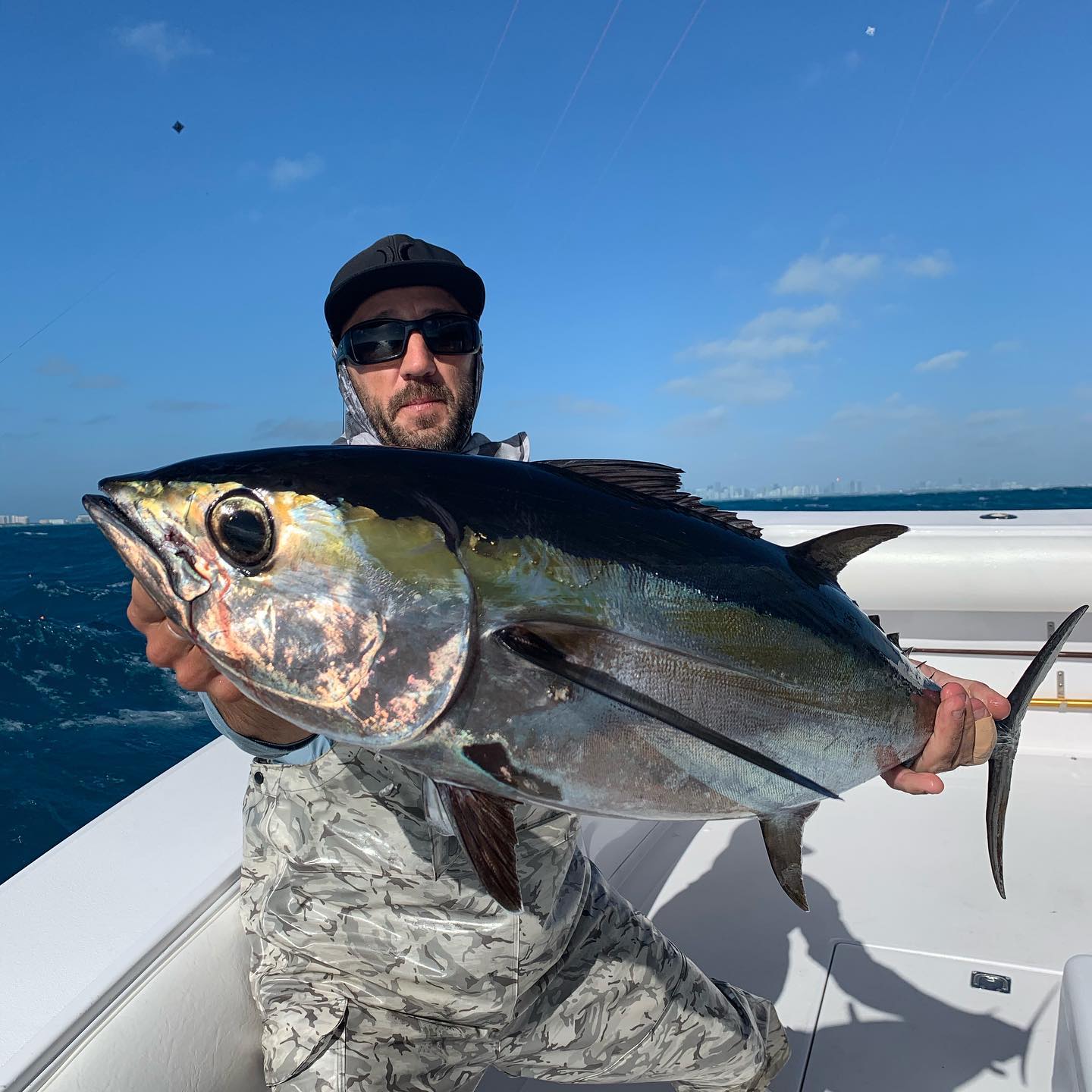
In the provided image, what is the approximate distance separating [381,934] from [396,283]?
188 cm

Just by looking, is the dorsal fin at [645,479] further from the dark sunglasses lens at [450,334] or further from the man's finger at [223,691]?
the dark sunglasses lens at [450,334]

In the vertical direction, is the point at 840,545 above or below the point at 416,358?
below

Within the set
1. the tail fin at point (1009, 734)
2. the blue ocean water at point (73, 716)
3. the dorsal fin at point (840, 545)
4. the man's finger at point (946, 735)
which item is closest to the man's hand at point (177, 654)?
the dorsal fin at point (840, 545)

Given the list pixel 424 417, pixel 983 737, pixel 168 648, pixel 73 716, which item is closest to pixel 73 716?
pixel 73 716

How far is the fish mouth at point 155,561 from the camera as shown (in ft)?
3.91

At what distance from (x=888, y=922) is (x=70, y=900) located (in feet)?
9.93

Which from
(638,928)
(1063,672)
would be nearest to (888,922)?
(638,928)

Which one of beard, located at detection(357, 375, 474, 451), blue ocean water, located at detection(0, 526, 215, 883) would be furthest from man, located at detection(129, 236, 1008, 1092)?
blue ocean water, located at detection(0, 526, 215, 883)

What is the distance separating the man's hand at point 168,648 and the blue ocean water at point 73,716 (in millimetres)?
2769

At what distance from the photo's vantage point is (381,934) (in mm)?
1863

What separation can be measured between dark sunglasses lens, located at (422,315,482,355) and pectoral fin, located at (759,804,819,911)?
5.44ft

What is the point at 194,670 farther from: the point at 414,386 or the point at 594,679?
the point at 414,386

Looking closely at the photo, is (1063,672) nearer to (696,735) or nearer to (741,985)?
(741,985)

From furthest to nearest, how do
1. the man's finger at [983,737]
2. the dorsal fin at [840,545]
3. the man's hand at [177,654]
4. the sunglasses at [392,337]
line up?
1. the sunglasses at [392,337]
2. the man's finger at [983,737]
3. the dorsal fin at [840,545]
4. the man's hand at [177,654]
